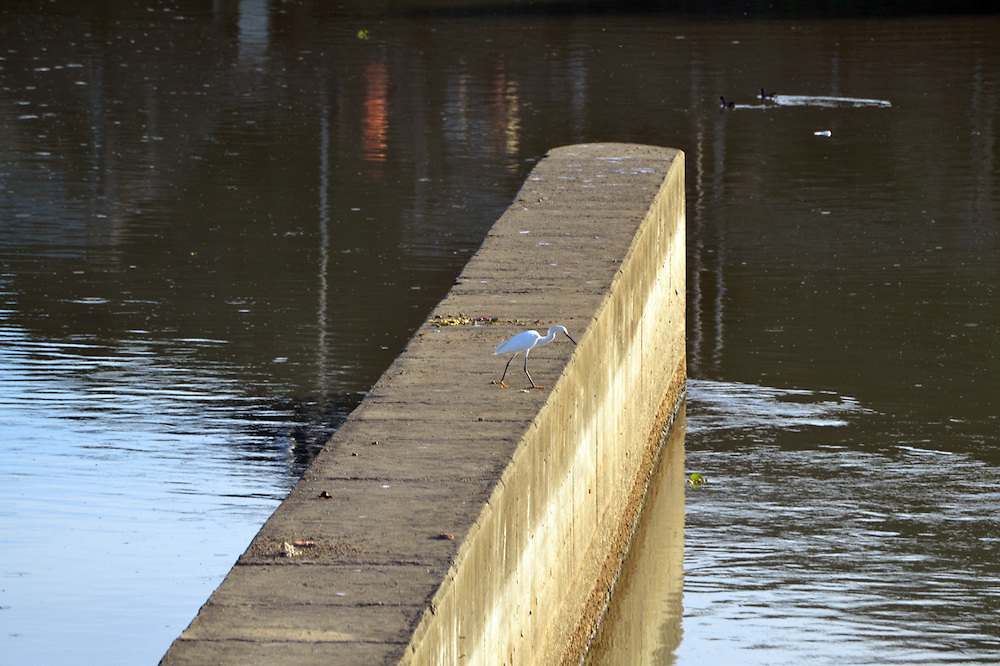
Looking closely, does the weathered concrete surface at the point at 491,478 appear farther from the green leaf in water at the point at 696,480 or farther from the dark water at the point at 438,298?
Answer: the dark water at the point at 438,298

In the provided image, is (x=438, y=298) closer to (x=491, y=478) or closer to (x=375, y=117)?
(x=491, y=478)

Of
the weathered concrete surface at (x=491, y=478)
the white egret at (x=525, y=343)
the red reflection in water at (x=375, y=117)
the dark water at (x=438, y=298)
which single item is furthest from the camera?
the red reflection in water at (x=375, y=117)

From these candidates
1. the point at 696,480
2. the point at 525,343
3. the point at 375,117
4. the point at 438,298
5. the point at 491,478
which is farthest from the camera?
the point at 375,117

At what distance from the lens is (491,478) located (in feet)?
25.5

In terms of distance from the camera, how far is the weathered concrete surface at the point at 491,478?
634 cm

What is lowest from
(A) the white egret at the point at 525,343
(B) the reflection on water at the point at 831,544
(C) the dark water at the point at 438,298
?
(B) the reflection on water at the point at 831,544

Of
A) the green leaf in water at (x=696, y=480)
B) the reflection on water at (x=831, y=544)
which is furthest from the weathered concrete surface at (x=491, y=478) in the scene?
the reflection on water at (x=831, y=544)

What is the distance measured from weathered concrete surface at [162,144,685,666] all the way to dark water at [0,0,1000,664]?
1.19 metres

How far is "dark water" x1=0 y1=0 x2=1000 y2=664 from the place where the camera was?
1070 centimetres

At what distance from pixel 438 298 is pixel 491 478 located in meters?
9.30

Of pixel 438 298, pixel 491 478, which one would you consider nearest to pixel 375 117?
pixel 438 298

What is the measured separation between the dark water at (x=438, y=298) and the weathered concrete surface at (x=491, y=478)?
3.90 feet

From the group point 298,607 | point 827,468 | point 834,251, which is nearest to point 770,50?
point 834,251

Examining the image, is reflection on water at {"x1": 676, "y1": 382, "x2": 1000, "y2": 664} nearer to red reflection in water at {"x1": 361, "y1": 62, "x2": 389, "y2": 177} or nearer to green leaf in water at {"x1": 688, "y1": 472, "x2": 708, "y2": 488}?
green leaf in water at {"x1": 688, "y1": 472, "x2": 708, "y2": 488}
